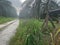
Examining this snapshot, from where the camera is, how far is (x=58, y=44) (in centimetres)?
344

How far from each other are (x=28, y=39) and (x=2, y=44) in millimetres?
3311

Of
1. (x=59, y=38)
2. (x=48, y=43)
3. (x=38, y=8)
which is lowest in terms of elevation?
(x=48, y=43)

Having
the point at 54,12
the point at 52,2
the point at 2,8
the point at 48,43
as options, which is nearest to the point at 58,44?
the point at 54,12

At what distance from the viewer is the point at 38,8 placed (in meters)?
6.68

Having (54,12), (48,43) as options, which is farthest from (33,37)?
(54,12)

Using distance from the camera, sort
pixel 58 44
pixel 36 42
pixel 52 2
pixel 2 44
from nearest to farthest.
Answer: pixel 58 44 → pixel 36 42 → pixel 52 2 → pixel 2 44

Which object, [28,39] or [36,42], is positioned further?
[36,42]

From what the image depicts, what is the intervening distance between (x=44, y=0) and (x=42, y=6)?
9.6 inches

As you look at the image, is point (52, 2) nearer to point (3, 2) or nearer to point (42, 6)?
point (42, 6)

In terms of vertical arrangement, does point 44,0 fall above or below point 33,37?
above

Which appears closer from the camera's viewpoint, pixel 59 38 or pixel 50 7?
pixel 59 38

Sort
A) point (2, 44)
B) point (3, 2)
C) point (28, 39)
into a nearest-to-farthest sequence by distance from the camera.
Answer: point (28, 39) → point (2, 44) → point (3, 2)

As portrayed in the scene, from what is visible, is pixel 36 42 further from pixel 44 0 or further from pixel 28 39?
pixel 44 0

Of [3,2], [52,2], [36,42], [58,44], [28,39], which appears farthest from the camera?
[3,2]
